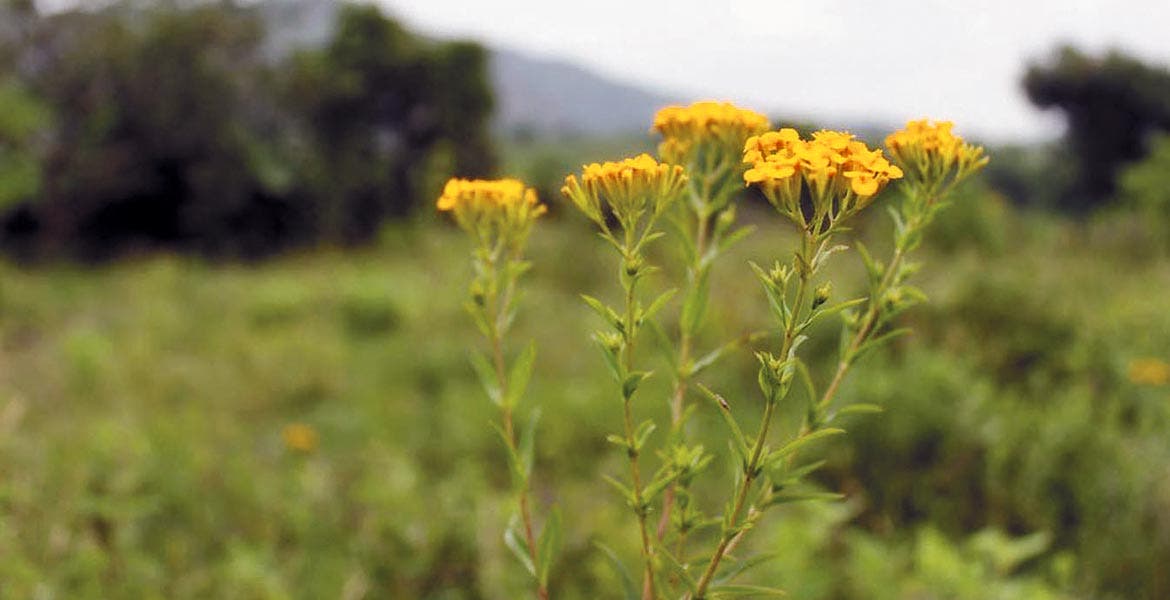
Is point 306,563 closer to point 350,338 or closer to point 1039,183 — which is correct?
point 350,338

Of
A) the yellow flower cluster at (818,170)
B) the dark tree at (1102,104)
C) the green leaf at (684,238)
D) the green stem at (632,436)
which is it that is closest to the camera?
the yellow flower cluster at (818,170)

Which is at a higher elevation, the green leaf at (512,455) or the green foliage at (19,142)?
the green leaf at (512,455)

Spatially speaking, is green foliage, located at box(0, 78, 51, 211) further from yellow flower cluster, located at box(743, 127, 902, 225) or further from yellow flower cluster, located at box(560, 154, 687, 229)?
yellow flower cluster, located at box(743, 127, 902, 225)

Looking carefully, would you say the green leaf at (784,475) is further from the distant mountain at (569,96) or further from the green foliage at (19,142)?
the distant mountain at (569,96)

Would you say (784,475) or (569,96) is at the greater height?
(784,475)

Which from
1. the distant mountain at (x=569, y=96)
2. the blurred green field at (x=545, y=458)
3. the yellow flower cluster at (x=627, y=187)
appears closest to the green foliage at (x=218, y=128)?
the blurred green field at (x=545, y=458)

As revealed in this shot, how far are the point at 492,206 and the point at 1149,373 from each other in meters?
3.12

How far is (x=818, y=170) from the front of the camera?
790mm

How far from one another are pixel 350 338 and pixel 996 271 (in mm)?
3910

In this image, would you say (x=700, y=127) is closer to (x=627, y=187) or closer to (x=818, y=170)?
(x=627, y=187)

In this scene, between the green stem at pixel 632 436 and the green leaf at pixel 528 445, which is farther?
the green leaf at pixel 528 445

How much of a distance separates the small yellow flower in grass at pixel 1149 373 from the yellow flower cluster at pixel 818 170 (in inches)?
118

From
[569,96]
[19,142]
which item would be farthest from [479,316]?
Result: [569,96]

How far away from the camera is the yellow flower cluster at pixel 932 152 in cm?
96
